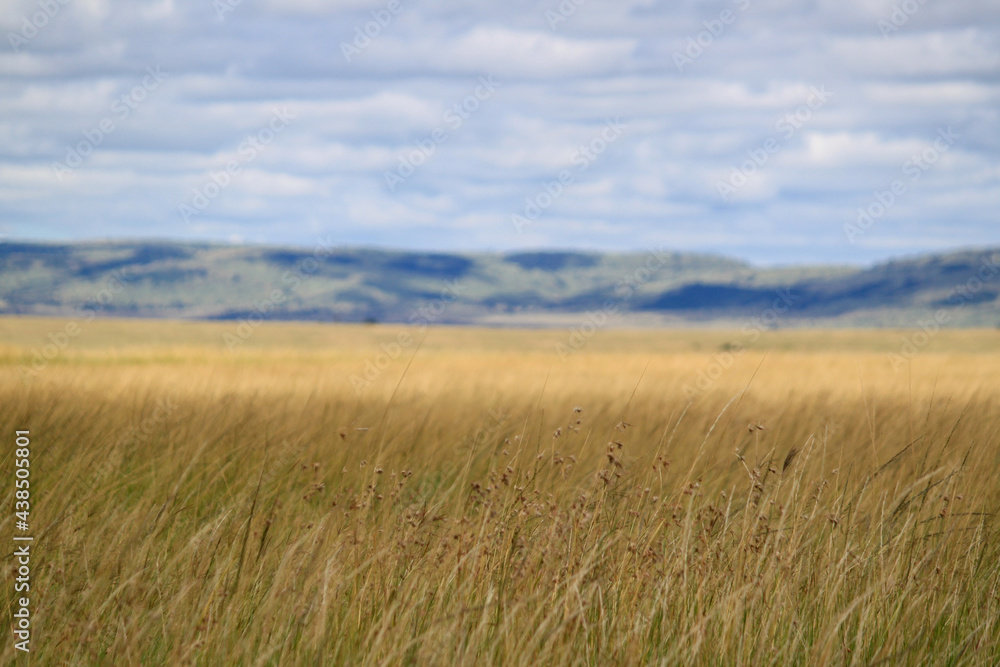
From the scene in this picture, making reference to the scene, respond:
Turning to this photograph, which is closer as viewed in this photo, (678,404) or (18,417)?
(18,417)

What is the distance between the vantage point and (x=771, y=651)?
137 inches

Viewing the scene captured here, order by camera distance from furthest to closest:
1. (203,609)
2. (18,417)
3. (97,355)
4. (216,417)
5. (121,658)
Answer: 1. (97,355)
2. (216,417)
3. (18,417)
4. (203,609)
5. (121,658)

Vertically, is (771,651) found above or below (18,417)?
above

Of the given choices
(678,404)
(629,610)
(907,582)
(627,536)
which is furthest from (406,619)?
(678,404)

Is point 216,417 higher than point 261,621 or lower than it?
lower

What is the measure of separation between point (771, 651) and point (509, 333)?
264ft

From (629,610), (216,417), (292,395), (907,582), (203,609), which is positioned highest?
(203,609)

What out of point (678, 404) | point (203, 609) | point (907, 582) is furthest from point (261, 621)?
point (678, 404)

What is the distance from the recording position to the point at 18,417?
23.6 ft

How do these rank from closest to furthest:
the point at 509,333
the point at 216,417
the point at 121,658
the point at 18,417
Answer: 1. the point at 121,658
2. the point at 18,417
3. the point at 216,417
4. the point at 509,333

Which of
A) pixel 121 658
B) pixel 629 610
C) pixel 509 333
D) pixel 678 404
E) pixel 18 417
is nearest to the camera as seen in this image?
pixel 121 658

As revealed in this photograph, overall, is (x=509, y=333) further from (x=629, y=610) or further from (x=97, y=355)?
(x=629, y=610)

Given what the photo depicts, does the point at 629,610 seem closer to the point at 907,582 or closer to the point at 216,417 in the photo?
the point at 907,582

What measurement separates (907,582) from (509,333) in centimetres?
7970
